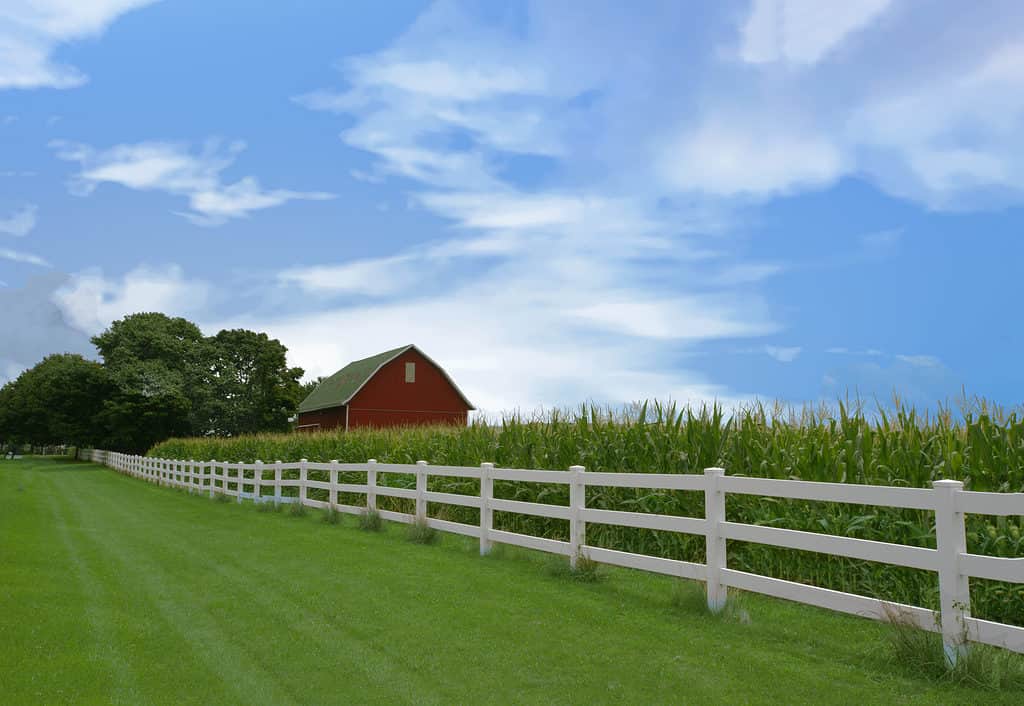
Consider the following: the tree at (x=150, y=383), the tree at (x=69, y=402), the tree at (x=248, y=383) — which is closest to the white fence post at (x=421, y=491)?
the tree at (x=248, y=383)

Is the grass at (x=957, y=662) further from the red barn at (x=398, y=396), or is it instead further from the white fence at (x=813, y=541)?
the red barn at (x=398, y=396)

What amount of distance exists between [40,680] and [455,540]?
7928 millimetres

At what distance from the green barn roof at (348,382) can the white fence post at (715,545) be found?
40375 mm

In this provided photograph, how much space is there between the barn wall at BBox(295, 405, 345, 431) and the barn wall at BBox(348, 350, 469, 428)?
1.46m

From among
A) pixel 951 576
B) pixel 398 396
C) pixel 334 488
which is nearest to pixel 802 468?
pixel 951 576

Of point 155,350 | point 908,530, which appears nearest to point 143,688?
point 908,530

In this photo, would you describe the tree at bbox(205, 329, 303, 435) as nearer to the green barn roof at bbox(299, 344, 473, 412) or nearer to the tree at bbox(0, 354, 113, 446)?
the green barn roof at bbox(299, 344, 473, 412)

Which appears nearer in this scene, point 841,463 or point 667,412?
point 841,463

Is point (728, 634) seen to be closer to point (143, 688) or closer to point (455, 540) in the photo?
point (143, 688)

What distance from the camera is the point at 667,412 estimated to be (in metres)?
12.3

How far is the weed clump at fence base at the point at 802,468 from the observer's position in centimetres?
823

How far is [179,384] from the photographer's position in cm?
6494

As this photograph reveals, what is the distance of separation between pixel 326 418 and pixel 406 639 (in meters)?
46.3

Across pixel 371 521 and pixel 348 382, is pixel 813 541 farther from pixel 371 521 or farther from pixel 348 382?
pixel 348 382
